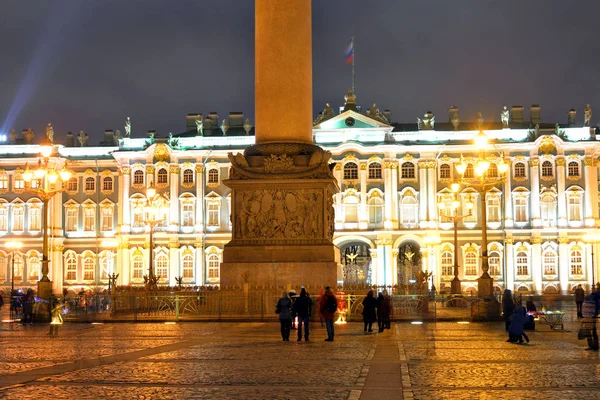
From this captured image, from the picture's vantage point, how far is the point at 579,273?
71250mm

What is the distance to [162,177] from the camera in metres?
75.7

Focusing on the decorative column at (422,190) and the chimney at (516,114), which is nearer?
the decorative column at (422,190)

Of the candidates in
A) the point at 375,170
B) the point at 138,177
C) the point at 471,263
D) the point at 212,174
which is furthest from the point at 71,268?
the point at 471,263

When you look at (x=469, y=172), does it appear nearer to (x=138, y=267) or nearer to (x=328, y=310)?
(x=138, y=267)

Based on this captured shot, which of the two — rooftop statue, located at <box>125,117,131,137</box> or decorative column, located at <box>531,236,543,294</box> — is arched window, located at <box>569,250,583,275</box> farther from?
rooftop statue, located at <box>125,117,131,137</box>

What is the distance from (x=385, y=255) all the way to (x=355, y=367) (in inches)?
2268

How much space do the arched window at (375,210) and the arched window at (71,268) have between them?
24112 mm

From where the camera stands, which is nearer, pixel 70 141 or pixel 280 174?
pixel 280 174

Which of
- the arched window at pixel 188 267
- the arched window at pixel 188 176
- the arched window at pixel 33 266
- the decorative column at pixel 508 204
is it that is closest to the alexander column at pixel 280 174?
the decorative column at pixel 508 204

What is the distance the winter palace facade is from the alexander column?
141 ft

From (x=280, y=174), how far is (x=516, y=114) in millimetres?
54366

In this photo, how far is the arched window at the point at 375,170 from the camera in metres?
73.4

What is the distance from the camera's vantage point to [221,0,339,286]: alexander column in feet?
87.8

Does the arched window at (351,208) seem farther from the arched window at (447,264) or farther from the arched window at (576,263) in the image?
the arched window at (576,263)
